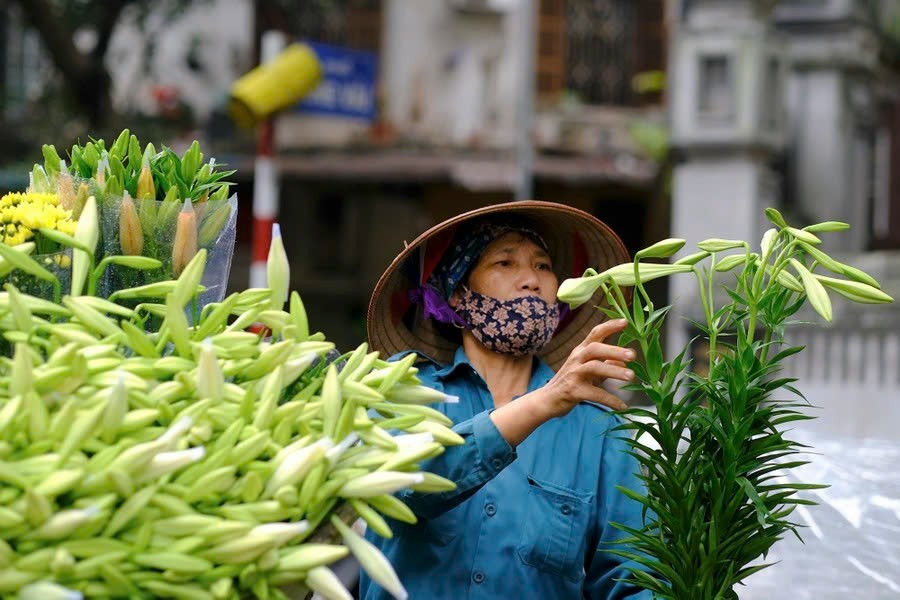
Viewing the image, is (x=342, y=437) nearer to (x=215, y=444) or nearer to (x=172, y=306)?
(x=215, y=444)

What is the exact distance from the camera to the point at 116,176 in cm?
231

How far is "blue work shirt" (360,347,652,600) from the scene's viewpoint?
2.62 m

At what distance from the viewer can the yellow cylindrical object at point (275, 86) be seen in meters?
9.65

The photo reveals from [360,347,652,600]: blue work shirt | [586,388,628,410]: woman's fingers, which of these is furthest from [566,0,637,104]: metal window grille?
[586,388,628,410]: woman's fingers

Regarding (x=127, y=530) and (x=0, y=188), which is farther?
(x=0, y=188)

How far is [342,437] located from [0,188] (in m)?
12.9

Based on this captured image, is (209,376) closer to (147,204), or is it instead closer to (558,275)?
(147,204)

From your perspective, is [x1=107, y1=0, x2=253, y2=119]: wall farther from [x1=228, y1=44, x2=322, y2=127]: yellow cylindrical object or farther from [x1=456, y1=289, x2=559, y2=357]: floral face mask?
[x1=456, y1=289, x2=559, y2=357]: floral face mask

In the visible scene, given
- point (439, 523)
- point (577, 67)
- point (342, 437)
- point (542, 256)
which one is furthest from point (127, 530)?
point (577, 67)

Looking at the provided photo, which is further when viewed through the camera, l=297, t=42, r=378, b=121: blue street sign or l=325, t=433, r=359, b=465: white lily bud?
l=297, t=42, r=378, b=121: blue street sign

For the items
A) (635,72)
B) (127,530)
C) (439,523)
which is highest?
(635,72)

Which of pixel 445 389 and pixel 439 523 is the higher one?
pixel 445 389

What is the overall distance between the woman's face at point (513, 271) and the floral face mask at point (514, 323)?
0.02 meters

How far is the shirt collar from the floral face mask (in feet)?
0.19
